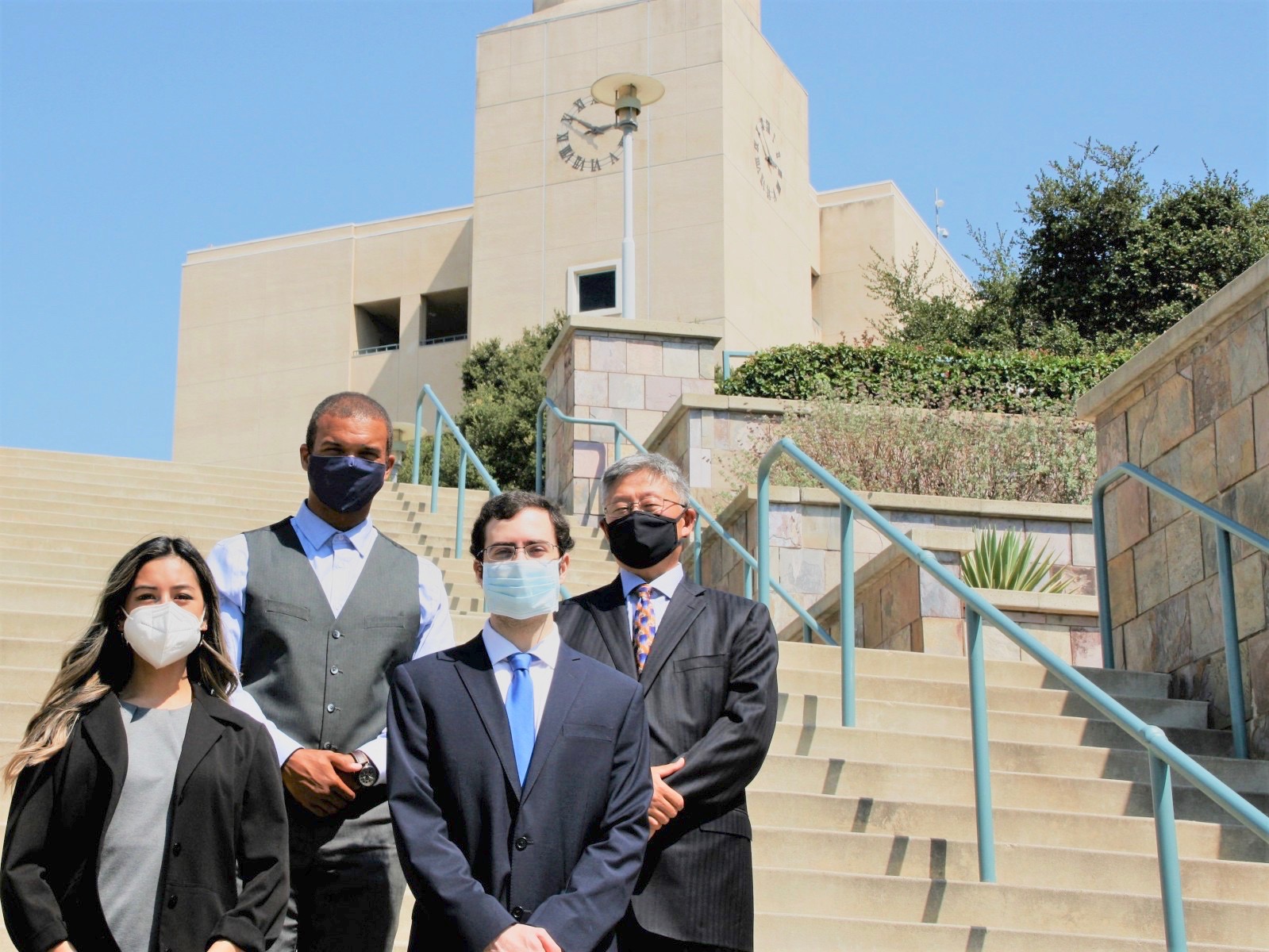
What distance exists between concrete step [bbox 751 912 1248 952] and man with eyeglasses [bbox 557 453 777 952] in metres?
1.07

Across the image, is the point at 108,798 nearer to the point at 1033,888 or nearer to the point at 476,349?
the point at 1033,888

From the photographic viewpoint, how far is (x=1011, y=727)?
6.34 metres

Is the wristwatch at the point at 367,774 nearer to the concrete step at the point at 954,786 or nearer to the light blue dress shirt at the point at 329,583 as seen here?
the light blue dress shirt at the point at 329,583

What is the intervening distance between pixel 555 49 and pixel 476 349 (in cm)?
510

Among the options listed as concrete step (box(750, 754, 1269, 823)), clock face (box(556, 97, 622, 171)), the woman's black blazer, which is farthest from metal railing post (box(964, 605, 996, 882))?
clock face (box(556, 97, 622, 171))

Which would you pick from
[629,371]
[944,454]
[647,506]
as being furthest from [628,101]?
[647,506]

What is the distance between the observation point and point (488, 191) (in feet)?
88.5

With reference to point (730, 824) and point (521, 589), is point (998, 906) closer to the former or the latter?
point (730, 824)

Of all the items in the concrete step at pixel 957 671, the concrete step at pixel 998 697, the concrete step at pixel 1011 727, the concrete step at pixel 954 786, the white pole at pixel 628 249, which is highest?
the white pole at pixel 628 249

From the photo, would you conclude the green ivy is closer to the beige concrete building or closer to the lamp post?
the lamp post

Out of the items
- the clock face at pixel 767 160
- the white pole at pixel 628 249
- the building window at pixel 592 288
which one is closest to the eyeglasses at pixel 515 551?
the white pole at pixel 628 249

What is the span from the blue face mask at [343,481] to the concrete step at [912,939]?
1913 mm

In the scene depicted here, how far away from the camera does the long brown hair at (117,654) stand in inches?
125

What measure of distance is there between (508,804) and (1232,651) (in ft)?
13.1
